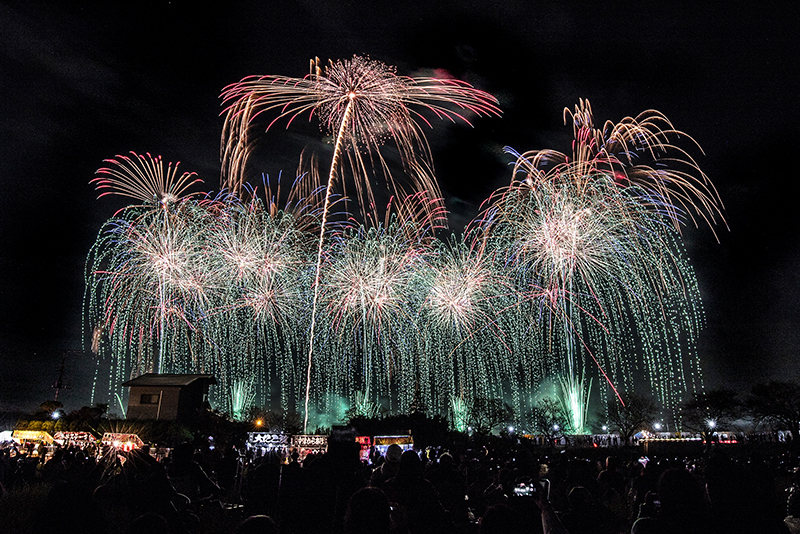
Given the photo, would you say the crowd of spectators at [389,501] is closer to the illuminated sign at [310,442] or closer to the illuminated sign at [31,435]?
the illuminated sign at [310,442]

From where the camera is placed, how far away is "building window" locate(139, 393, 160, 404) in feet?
146

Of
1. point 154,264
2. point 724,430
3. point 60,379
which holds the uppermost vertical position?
point 154,264

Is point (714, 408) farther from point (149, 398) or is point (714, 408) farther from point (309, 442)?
point (149, 398)

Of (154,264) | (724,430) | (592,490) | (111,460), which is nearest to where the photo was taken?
(592,490)

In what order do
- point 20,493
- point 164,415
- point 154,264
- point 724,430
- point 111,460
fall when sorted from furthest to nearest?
1. point 724,430
2. point 164,415
3. point 154,264
4. point 111,460
5. point 20,493

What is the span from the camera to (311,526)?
6.05 meters

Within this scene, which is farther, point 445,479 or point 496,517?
point 445,479

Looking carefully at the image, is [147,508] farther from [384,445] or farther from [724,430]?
[724,430]

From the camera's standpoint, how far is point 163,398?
44219 mm

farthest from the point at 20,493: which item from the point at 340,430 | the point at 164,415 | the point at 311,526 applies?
the point at 164,415

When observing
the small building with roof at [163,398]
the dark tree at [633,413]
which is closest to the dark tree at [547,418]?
the dark tree at [633,413]

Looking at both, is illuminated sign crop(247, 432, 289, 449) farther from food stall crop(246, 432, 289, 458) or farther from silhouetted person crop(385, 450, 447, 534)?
silhouetted person crop(385, 450, 447, 534)

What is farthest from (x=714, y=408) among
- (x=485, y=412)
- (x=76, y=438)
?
(x=76, y=438)

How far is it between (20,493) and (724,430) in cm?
9343
